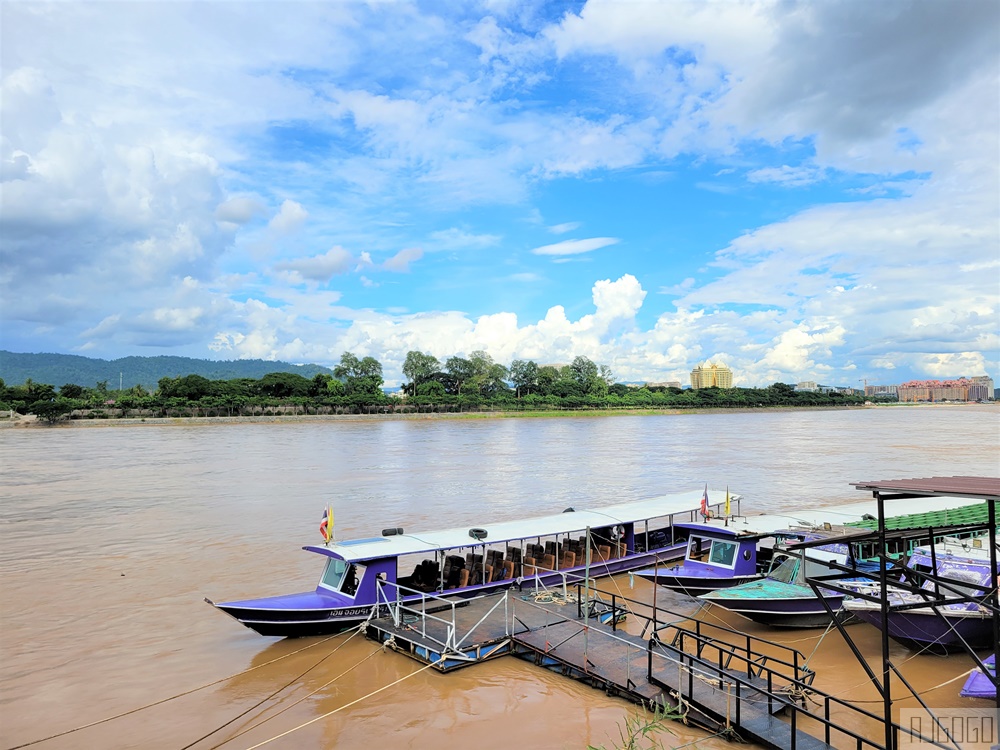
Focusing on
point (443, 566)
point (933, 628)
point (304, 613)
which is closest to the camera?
point (933, 628)

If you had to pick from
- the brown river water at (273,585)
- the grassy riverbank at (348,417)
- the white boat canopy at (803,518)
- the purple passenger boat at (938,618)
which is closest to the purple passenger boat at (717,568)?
the white boat canopy at (803,518)

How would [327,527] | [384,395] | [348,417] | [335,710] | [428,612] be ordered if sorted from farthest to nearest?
[384,395]
[348,417]
[327,527]
[428,612]
[335,710]

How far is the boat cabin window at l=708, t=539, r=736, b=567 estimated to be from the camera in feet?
54.3

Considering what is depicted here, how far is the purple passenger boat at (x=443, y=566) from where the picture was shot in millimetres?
13578

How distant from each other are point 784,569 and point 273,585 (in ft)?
45.6

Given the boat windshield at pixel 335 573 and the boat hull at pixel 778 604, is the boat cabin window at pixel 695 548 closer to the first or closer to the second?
the boat hull at pixel 778 604

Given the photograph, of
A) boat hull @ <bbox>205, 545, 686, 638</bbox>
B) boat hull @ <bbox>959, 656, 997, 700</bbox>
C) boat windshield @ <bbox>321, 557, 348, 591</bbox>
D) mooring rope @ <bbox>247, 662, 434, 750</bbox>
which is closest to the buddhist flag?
boat windshield @ <bbox>321, 557, 348, 591</bbox>

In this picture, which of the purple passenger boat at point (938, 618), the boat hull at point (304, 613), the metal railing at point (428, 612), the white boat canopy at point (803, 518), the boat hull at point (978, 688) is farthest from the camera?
the white boat canopy at point (803, 518)

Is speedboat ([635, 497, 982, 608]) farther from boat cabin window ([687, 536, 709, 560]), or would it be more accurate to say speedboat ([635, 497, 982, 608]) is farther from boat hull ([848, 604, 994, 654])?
boat hull ([848, 604, 994, 654])

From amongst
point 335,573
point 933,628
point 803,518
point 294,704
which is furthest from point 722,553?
point 294,704

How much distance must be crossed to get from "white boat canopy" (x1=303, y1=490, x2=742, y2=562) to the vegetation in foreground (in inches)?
3557

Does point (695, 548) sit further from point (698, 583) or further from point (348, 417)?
point (348, 417)

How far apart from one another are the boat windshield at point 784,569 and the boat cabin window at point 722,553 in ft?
3.11

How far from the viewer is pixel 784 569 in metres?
15.9
